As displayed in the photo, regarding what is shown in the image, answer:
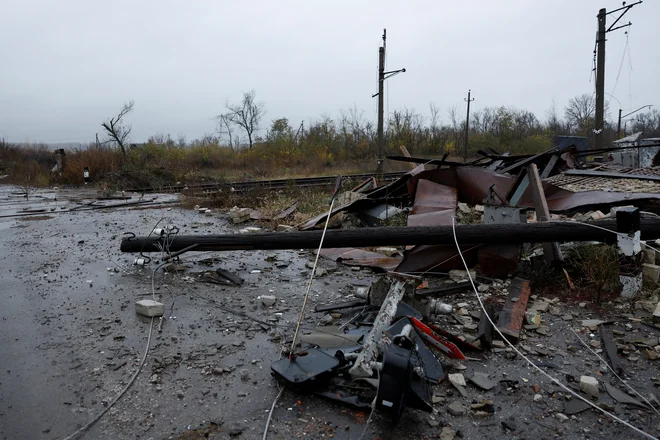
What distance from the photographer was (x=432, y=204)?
704cm

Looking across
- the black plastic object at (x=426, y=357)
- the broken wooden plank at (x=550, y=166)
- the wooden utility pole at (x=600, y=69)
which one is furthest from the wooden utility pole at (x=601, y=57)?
the black plastic object at (x=426, y=357)

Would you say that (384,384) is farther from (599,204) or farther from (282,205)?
(282,205)

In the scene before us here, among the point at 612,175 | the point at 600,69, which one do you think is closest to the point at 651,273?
the point at 612,175

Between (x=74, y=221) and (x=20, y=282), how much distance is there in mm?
A: 5240

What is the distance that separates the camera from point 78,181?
2136 cm

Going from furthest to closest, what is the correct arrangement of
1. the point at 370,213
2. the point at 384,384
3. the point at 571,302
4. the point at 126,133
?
the point at 126,133
the point at 370,213
the point at 571,302
the point at 384,384

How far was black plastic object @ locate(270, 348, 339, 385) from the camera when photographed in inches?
113

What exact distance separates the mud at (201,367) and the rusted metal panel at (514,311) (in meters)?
0.16

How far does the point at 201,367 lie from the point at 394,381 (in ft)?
5.50

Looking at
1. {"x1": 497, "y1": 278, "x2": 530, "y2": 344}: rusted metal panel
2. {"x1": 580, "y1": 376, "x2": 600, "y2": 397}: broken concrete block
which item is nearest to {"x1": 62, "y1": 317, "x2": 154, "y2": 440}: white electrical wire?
{"x1": 497, "y1": 278, "x2": 530, "y2": 344}: rusted metal panel

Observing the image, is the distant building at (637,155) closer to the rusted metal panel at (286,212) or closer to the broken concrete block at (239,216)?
the rusted metal panel at (286,212)

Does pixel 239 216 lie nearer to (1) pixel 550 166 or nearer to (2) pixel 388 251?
(2) pixel 388 251

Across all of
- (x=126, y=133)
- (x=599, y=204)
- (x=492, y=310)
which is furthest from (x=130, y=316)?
(x=126, y=133)

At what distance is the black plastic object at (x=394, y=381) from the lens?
7.64 feet
